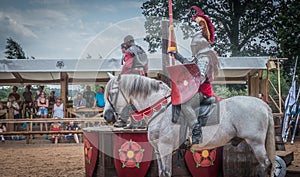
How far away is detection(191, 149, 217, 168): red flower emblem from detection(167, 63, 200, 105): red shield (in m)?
1.39

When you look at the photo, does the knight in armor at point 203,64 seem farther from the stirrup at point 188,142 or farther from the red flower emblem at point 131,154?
the red flower emblem at point 131,154

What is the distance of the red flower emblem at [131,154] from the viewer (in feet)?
17.2

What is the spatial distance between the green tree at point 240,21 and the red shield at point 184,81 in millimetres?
14365

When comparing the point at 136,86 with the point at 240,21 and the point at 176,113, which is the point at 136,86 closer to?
the point at 176,113

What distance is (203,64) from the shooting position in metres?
4.27

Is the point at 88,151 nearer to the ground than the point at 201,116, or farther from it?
nearer to the ground

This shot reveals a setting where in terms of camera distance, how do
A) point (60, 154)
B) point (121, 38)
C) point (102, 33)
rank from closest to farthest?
point (102, 33) < point (121, 38) < point (60, 154)

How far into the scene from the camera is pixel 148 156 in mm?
5277

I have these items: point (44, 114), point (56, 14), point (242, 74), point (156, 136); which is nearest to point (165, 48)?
point (156, 136)

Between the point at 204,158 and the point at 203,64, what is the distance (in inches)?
67.9

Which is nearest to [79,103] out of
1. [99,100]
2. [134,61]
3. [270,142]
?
[99,100]

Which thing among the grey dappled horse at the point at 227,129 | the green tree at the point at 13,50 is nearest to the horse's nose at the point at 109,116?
the grey dappled horse at the point at 227,129

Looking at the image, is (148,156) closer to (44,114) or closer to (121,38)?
(121,38)

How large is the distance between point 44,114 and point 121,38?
7.33m
